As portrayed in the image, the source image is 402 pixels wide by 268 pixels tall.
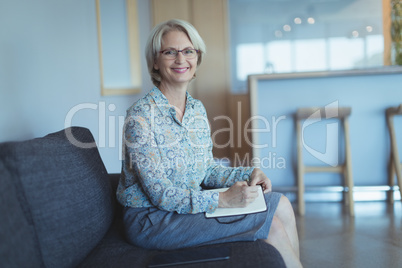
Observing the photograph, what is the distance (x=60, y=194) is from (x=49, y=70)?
1003 mm

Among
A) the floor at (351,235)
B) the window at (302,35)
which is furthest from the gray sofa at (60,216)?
the window at (302,35)

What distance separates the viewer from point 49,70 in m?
2.08

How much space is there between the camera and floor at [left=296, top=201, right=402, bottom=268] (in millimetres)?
2303

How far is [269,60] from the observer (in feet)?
17.4

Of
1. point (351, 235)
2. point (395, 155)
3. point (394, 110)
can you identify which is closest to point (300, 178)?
point (351, 235)

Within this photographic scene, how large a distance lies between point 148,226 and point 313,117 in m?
2.14

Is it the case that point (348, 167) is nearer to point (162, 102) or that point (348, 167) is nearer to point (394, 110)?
point (394, 110)

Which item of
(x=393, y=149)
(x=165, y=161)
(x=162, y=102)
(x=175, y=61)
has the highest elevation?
(x=175, y=61)

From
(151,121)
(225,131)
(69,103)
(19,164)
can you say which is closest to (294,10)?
(225,131)

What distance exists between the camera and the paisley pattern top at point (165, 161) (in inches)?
58.8

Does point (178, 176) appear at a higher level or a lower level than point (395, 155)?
higher

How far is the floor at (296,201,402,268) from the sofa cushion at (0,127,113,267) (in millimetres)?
1332

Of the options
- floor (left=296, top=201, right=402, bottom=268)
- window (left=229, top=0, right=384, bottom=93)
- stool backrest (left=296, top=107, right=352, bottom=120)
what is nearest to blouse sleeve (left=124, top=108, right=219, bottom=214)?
floor (left=296, top=201, right=402, bottom=268)

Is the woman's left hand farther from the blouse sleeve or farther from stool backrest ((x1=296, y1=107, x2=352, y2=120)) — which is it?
stool backrest ((x1=296, y1=107, x2=352, y2=120))
